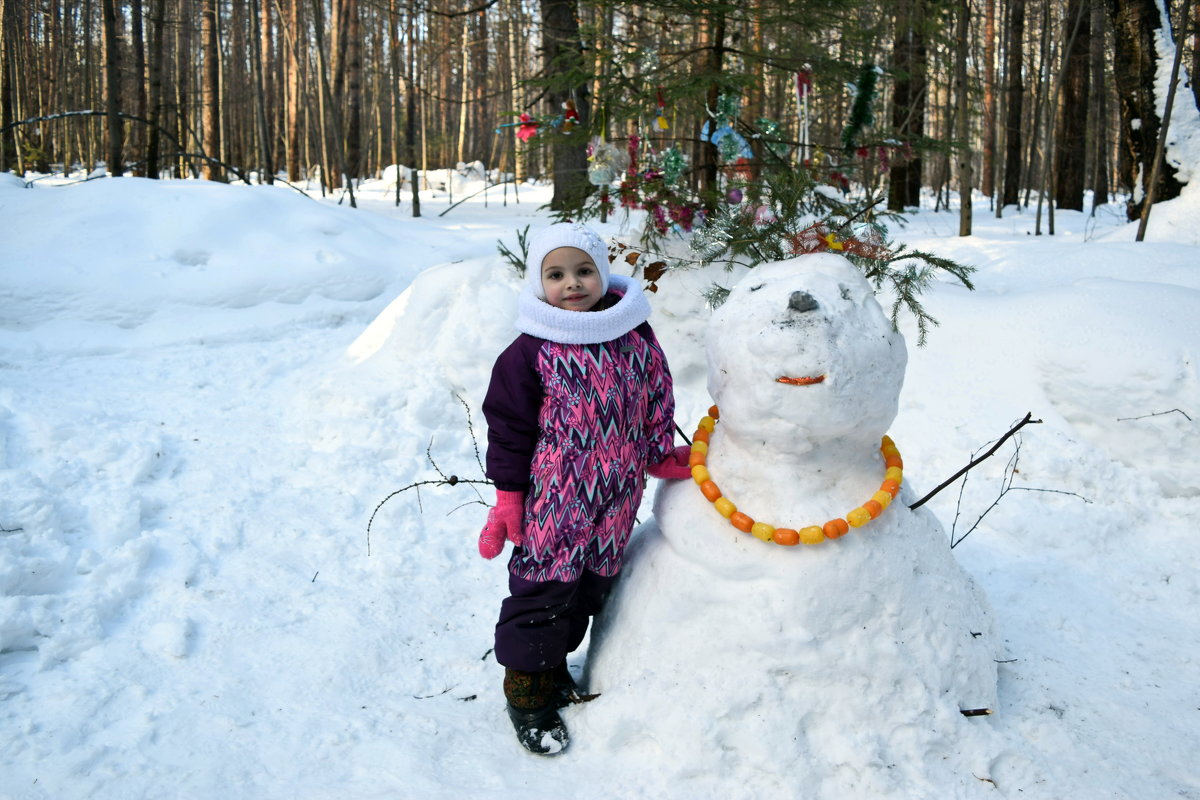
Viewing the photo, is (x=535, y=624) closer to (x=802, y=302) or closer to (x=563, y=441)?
(x=563, y=441)

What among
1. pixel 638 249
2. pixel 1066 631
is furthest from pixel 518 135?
pixel 1066 631

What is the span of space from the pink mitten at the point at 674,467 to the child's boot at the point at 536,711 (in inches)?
23.7

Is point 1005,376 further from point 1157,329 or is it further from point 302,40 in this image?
point 302,40

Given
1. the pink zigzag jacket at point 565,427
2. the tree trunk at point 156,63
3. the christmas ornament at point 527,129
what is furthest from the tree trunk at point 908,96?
the tree trunk at point 156,63

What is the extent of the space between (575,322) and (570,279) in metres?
0.13

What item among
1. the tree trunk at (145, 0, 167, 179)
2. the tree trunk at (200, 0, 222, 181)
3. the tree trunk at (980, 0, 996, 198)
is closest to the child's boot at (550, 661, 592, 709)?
the tree trunk at (145, 0, 167, 179)

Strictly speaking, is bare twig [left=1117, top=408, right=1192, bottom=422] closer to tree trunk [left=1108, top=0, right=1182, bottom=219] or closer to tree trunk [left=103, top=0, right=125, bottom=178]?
tree trunk [left=1108, top=0, right=1182, bottom=219]

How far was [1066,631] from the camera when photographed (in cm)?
268

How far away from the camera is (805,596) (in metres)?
1.90

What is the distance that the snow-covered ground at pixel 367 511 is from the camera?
2.06 metres

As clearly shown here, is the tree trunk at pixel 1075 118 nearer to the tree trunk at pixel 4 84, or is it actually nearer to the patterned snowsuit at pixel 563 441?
the patterned snowsuit at pixel 563 441

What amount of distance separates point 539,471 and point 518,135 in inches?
148

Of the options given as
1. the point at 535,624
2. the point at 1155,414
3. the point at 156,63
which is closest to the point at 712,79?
the point at 1155,414

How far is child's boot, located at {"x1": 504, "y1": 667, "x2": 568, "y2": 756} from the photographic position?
6.87ft
